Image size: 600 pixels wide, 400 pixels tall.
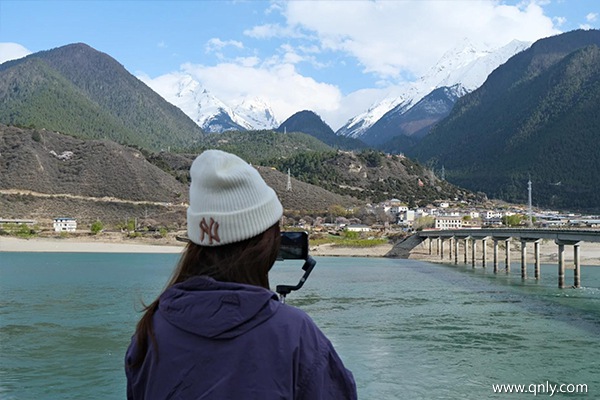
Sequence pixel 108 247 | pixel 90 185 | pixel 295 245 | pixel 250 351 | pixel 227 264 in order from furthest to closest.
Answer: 1. pixel 90 185
2. pixel 108 247
3. pixel 295 245
4. pixel 227 264
5. pixel 250 351

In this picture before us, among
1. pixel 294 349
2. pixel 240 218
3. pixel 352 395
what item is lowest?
pixel 352 395

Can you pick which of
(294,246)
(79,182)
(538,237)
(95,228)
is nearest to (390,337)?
(294,246)

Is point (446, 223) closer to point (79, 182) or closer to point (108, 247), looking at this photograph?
point (108, 247)

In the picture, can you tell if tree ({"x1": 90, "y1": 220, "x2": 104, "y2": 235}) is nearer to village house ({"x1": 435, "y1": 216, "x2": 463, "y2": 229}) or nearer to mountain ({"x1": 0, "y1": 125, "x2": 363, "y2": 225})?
mountain ({"x1": 0, "y1": 125, "x2": 363, "y2": 225})

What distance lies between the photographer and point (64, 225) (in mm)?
115312

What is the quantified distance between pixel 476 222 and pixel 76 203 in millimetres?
75626

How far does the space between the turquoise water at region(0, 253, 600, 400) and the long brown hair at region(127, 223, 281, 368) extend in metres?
12.2

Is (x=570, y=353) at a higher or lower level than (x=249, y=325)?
lower

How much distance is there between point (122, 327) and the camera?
79.0ft

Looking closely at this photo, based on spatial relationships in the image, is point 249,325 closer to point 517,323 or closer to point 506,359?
point 506,359

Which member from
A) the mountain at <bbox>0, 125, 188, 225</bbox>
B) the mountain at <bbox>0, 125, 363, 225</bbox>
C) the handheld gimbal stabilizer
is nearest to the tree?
the mountain at <bbox>0, 125, 363, 225</bbox>

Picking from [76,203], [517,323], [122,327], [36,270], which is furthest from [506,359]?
[76,203]

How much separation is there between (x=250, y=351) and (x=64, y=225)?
119 m

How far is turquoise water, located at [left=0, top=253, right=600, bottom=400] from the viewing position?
1555cm
